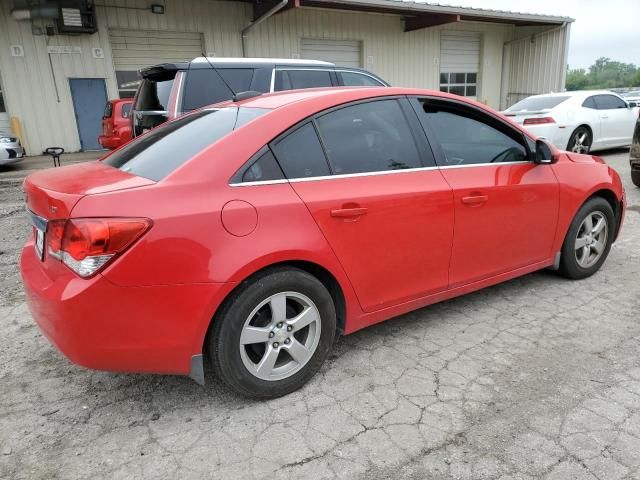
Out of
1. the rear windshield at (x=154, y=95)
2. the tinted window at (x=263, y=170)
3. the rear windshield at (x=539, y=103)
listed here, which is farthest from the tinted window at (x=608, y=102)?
the tinted window at (x=263, y=170)

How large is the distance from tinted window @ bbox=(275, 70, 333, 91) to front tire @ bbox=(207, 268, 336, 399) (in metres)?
5.08

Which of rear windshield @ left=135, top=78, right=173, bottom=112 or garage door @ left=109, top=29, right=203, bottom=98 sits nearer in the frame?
rear windshield @ left=135, top=78, right=173, bottom=112

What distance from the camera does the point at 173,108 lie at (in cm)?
602

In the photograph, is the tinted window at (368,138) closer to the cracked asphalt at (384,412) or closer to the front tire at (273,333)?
the front tire at (273,333)

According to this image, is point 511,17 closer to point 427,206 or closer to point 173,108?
point 173,108

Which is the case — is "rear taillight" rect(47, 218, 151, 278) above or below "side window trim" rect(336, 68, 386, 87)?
below

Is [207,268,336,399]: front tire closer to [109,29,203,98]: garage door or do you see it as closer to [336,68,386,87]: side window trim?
[336,68,386,87]: side window trim

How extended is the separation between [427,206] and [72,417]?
2280 mm

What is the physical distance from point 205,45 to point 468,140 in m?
14.0

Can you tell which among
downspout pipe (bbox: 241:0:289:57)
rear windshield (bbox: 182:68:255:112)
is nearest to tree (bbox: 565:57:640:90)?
downspout pipe (bbox: 241:0:289:57)

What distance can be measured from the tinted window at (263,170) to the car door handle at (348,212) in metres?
0.35

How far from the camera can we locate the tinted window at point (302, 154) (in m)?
2.67

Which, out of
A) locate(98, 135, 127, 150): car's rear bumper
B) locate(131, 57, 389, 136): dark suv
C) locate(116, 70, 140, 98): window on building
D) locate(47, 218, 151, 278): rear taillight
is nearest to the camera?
locate(47, 218, 151, 278): rear taillight

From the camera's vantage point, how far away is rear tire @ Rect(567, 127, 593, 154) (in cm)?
1040
